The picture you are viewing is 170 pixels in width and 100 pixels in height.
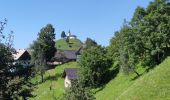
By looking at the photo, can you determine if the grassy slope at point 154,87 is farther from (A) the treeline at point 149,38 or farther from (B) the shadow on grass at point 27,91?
(B) the shadow on grass at point 27,91

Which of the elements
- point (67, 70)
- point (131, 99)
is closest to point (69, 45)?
point (67, 70)

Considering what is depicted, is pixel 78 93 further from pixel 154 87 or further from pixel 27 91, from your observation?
pixel 27 91

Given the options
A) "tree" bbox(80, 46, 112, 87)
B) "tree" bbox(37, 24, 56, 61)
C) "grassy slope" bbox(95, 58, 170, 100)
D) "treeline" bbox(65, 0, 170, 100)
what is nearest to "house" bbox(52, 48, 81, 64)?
"tree" bbox(37, 24, 56, 61)

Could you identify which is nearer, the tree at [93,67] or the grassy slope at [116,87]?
the grassy slope at [116,87]

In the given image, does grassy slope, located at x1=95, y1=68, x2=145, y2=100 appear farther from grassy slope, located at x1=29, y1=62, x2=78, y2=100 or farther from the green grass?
grassy slope, located at x1=29, y1=62, x2=78, y2=100

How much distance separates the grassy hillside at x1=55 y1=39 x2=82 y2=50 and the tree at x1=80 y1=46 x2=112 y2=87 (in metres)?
89.6

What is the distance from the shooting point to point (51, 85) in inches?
3438

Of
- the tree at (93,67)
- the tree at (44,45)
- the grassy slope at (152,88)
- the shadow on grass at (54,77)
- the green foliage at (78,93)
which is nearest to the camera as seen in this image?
the green foliage at (78,93)

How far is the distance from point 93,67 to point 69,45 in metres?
98.1

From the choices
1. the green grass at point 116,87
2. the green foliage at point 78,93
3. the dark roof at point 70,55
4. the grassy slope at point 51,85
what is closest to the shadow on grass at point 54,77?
the grassy slope at point 51,85

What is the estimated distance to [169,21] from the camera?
59344mm

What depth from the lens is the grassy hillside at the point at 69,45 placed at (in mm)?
166738

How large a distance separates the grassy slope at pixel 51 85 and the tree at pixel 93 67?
22.3 feet

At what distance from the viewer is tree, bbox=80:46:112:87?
72.8 m
